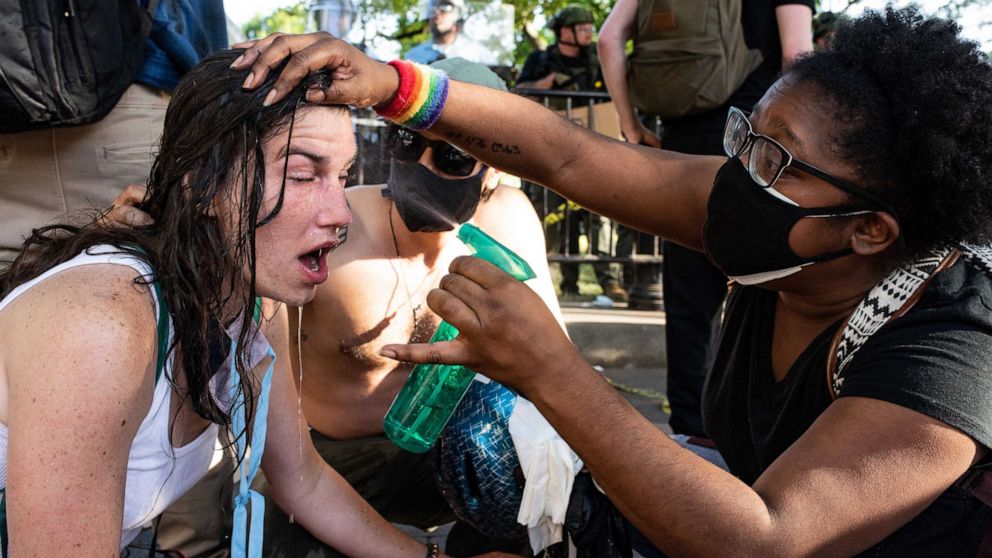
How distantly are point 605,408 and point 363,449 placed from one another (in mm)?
1275

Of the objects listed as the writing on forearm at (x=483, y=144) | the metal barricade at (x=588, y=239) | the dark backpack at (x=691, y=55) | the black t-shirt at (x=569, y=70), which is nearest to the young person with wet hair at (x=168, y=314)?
the writing on forearm at (x=483, y=144)

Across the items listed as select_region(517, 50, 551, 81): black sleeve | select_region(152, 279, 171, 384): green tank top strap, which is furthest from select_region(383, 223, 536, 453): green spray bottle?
select_region(517, 50, 551, 81): black sleeve

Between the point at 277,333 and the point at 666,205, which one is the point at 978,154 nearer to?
the point at 666,205

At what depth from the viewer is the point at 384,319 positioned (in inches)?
109

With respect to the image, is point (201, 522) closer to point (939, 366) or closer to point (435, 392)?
point (435, 392)

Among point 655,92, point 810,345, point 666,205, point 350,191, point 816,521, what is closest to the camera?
point 816,521

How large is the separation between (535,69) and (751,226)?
585 centimetres

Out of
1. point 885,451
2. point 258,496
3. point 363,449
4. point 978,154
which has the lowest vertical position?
point 363,449

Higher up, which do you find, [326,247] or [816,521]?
[326,247]

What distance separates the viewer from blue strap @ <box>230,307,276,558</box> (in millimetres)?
1805

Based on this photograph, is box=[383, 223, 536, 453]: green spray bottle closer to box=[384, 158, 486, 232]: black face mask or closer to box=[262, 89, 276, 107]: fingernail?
box=[384, 158, 486, 232]: black face mask

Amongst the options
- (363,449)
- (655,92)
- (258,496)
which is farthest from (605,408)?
(655,92)

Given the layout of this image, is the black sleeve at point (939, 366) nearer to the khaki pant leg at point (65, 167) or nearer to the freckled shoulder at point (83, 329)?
the freckled shoulder at point (83, 329)

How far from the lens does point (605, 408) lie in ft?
5.36
